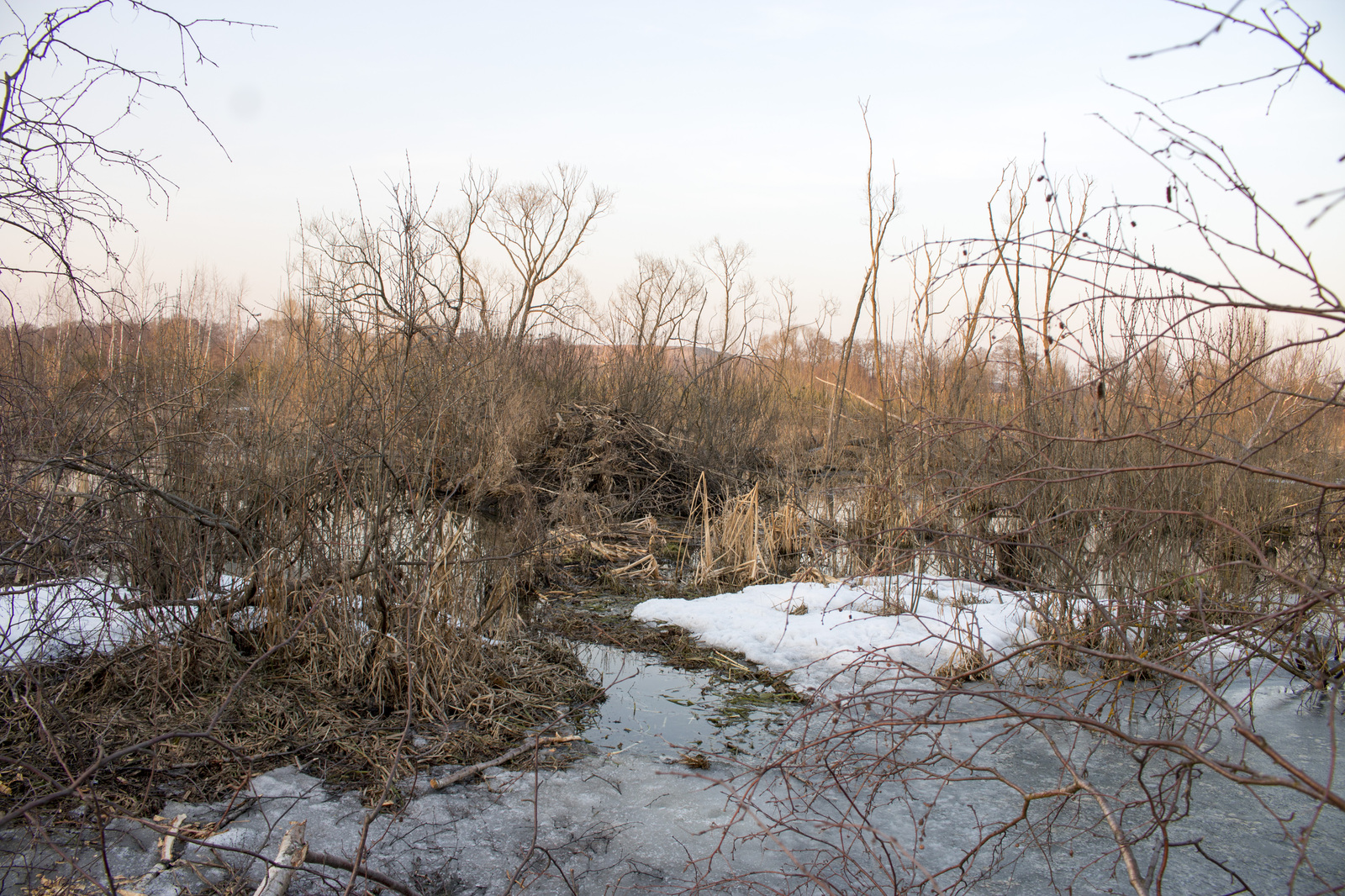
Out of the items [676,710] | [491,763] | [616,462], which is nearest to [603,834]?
[491,763]

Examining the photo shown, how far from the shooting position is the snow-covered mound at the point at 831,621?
578cm

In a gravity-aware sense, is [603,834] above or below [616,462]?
below

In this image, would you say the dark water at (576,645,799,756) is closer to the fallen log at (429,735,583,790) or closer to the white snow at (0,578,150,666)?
the fallen log at (429,735,583,790)

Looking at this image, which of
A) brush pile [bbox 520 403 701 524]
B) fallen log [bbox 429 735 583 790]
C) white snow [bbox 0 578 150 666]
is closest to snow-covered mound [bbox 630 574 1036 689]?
fallen log [bbox 429 735 583 790]

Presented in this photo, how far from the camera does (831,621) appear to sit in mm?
6473

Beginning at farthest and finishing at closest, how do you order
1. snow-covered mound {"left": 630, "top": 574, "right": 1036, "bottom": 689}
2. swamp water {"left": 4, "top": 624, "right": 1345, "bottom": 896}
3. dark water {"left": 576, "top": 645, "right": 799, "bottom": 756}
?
1. snow-covered mound {"left": 630, "top": 574, "right": 1036, "bottom": 689}
2. dark water {"left": 576, "top": 645, "right": 799, "bottom": 756}
3. swamp water {"left": 4, "top": 624, "right": 1345, "bottom": 896}

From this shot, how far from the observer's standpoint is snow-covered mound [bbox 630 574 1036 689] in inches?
227

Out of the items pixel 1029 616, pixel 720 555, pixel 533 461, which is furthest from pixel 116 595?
pixel 533 461

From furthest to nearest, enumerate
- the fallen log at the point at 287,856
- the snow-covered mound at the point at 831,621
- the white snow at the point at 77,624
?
the snow-covered mound at the point at 831,621
the white snow at the point at 77,624
the fallen log at the point at 287,856

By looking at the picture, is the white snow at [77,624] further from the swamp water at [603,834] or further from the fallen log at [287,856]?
the fallen log at [287,856]

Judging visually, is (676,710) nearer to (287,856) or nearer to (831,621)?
(831,621)

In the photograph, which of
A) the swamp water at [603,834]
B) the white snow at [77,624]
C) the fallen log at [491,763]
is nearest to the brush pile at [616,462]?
the white snow at [77,624]

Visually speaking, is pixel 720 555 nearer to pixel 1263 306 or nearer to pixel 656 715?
pixel 656 715

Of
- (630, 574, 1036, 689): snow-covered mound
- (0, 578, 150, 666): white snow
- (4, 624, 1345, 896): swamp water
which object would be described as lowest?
(4, 624, 1345, 896): swamp water
